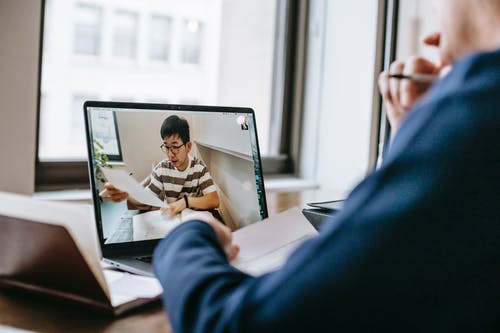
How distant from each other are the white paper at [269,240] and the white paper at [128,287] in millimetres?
135

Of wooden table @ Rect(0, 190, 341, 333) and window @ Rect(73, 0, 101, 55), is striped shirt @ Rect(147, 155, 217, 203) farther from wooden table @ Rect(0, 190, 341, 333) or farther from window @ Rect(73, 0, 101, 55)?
window @ Rect(73, 0, 101, 55)

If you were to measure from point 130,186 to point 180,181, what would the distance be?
94mm

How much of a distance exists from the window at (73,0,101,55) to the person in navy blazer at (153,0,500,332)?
5.09 feet

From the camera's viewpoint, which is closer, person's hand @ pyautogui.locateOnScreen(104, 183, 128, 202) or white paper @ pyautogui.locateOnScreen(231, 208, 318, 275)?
white paper @ pyautogui.locateOnScreen(231, 208, 318, 275)

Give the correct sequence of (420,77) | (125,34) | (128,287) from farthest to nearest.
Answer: (125,34) → (128,287) → (420,77)

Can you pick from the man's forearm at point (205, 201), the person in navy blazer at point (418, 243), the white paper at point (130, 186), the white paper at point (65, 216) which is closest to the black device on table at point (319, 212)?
the man's forearm at point (205, 201)

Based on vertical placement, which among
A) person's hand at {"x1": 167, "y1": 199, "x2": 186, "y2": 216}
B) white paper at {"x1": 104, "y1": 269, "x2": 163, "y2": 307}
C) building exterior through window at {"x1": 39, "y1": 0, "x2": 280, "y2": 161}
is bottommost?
white paper at {"x1": 104, "y1": 269, "x2": 163, "y2": 307}

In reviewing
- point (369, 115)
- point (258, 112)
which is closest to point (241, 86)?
point (258, 112)

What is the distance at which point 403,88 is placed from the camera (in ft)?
2.07

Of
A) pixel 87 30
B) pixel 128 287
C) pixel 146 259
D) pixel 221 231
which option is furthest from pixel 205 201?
pixel 87 30

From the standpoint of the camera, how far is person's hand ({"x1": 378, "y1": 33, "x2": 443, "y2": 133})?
2.06ft

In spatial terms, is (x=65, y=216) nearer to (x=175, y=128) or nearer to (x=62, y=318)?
(x=62, y=318)

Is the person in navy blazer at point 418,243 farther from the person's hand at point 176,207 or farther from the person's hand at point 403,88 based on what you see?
the person's hand at point 176,207

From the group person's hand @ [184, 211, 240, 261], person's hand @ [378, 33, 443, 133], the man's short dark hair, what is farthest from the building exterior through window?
person's hand @ [378, 33, 443, 133]
